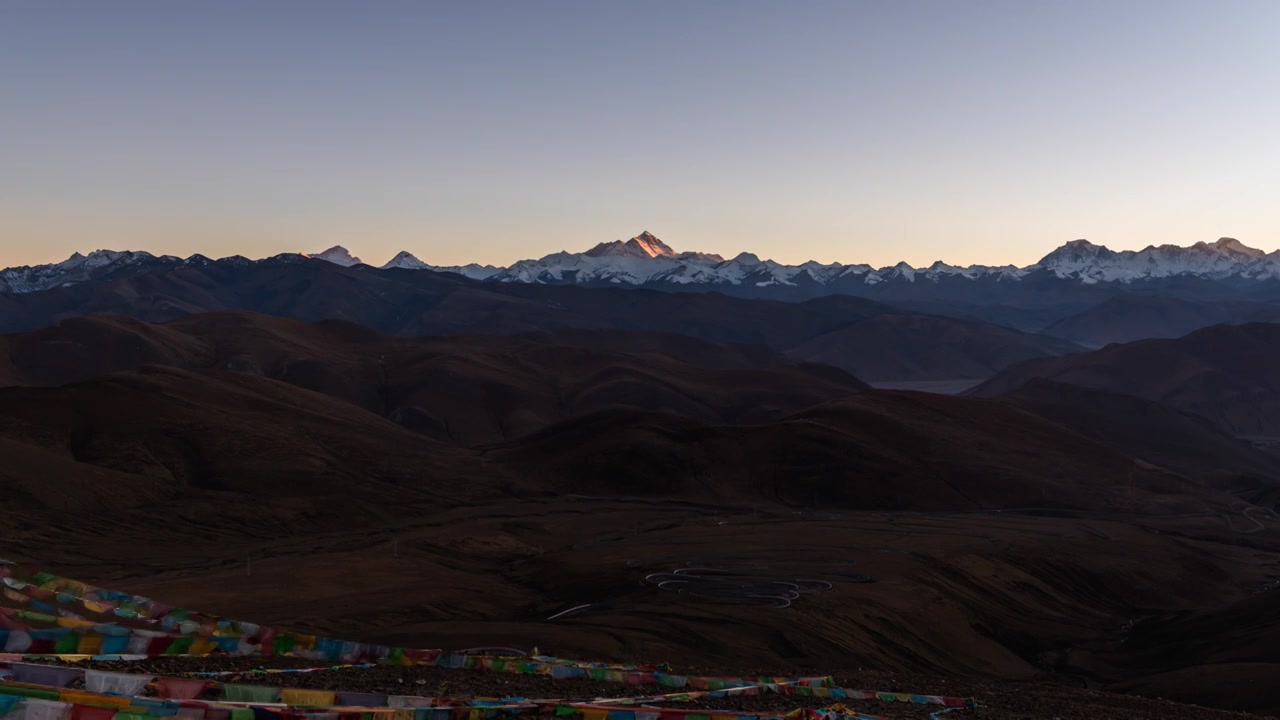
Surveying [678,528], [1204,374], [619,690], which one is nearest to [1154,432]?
[1204,374]

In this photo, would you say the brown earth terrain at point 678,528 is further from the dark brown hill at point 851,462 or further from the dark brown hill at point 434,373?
the dark brown hill at point 434,373

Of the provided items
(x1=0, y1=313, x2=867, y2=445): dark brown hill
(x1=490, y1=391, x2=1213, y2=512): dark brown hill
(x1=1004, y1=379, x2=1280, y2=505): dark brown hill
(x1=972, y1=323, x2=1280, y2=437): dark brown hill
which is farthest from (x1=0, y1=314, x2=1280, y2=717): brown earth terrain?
(x1=972, y1=323, x2=1280, y2=437): dark brown hill

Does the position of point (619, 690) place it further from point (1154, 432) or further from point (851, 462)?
point (1154, 432)

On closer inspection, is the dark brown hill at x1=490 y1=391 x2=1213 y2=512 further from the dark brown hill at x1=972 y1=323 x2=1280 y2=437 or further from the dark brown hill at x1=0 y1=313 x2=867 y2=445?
the dark brown hill at x1=972 y1=323 x2=1280 y2=437

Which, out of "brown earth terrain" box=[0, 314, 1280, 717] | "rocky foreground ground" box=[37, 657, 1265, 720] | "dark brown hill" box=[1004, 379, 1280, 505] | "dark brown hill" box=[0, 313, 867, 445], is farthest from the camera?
"dark brown hill" box=[0, 313, 867, 445]

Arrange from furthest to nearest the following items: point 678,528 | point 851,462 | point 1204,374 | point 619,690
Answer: point 1204,374 → point 851,462 → point 678,528 → point 619,690

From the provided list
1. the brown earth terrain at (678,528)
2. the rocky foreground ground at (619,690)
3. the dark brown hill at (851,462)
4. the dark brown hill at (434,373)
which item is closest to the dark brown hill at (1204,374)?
the brown earth terrain at (678,528)

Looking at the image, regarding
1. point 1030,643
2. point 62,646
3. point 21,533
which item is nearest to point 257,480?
point 21,533

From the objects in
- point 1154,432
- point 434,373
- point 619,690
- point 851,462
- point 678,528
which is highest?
point 434,373

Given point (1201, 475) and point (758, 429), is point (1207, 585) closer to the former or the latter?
point (758, 429)
